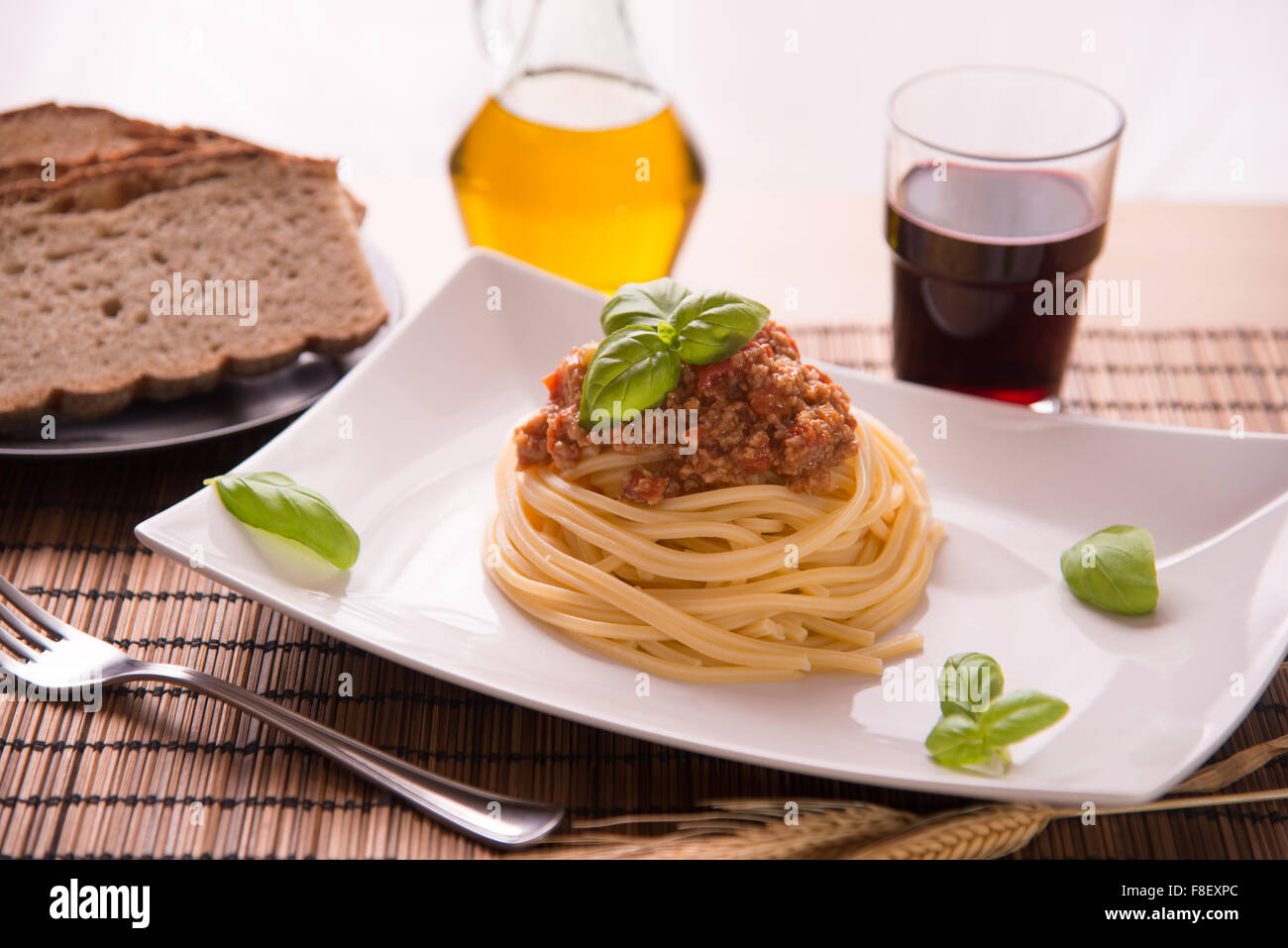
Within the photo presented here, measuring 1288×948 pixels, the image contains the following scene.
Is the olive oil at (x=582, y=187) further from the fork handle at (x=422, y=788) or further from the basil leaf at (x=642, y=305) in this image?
the fork handle at (x=422, y=788)

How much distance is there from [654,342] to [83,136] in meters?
3.03

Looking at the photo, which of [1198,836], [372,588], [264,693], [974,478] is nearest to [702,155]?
[974,478]

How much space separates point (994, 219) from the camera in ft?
12.5

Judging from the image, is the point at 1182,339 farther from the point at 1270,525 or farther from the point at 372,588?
the point at 372,588

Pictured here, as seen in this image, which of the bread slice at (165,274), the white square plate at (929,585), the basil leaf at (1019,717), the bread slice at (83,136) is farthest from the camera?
the bread slice at (83,136)

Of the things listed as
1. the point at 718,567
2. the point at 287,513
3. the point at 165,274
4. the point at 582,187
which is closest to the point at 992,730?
the point at 718,567

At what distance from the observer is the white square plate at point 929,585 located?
269 cm

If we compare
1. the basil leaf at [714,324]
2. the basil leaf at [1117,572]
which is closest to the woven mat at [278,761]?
the basil leaf at [1117,572]

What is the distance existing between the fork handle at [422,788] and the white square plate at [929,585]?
0.75 feet

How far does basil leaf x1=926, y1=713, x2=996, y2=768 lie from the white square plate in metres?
0.05

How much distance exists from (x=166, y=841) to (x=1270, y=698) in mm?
2812

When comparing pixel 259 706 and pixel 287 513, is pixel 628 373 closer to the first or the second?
pixel 287 513

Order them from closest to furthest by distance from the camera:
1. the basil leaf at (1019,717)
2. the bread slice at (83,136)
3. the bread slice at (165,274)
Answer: the basil leaf at (1019,717)
the bread slice at (165,274)
the bread slice at (83,136)

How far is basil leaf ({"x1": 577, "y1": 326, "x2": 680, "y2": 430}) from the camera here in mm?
3037
